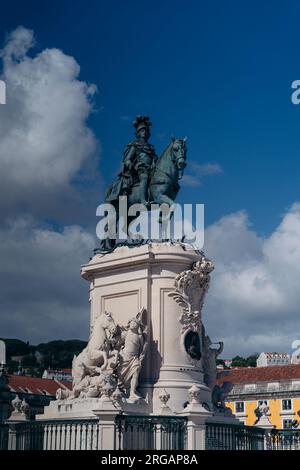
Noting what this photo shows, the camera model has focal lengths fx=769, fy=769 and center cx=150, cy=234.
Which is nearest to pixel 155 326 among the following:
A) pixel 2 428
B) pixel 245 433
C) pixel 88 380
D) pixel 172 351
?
pixel 172 351

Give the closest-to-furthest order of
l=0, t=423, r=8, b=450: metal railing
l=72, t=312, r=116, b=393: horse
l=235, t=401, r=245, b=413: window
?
l=72, t=312, r=116, b=393: horse < l=0, t=423, r=8, b=450: metal railing < l=235, t=401, r=245, b=413: window

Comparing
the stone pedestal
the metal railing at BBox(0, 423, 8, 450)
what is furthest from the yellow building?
the metal railing at BBox(0, 423, 8, 450)

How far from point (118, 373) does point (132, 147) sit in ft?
24.4

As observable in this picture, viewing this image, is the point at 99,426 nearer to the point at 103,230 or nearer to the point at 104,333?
the point at 104,333

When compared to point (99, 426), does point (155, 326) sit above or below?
above

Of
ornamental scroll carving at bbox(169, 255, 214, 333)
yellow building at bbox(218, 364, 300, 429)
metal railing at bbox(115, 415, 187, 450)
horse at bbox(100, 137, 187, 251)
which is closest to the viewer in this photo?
metal railing at bbox(115, 415, 187, 450)

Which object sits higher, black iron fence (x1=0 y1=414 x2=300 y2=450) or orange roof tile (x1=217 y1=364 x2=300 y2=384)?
orange roof tile (x1=217 y1=364 x2=300 y2=384)

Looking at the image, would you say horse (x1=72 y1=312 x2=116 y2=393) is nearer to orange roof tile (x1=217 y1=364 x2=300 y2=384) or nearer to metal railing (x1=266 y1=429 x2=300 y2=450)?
metal railing (x1=266 y1=429 x2=300 y2=450)

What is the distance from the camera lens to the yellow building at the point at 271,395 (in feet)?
196

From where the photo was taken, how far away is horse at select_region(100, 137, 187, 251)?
23.2 metres

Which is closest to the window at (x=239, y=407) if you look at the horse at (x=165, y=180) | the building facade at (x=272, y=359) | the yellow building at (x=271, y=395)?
the yellow building at (x=271, y=395)

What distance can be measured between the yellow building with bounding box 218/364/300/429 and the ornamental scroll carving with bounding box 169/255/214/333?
3829 cm

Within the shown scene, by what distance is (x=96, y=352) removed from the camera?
21.0 m

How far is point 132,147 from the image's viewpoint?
961 inches
